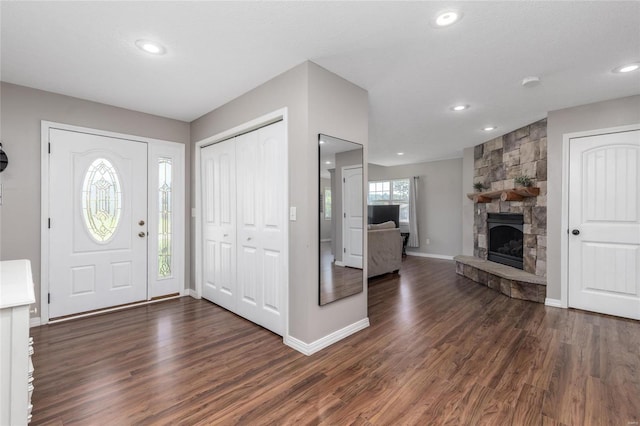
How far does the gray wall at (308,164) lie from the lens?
250 cm

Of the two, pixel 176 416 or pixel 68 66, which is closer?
pixel 176 416

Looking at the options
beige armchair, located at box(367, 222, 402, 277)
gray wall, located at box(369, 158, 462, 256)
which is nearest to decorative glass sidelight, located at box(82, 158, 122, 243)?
beige armchair, located at box(367, 222, 402, 277)

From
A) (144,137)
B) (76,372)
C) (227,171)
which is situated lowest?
(76,372)

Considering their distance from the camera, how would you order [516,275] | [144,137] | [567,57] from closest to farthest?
[567,57], [144,137], [516,275]

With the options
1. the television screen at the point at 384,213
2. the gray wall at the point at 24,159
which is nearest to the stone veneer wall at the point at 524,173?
the television screen at the point at 384,213

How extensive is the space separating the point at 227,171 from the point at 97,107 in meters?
1.66

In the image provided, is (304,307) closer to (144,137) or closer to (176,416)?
(176,416)

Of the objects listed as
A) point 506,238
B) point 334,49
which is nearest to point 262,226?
point 334,49

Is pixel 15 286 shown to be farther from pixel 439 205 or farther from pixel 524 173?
pixel 439 205

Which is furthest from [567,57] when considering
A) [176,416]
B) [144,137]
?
[144,137]

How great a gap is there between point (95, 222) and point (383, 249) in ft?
13.8

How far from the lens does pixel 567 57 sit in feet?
7.99

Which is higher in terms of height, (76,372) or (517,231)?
(517,231)

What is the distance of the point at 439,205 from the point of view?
7.30 meters
